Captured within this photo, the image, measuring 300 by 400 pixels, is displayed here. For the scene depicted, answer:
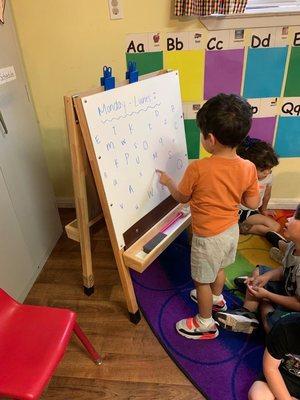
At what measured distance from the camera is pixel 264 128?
6.64 feet

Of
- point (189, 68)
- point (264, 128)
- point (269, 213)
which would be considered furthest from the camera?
point (269, 213)

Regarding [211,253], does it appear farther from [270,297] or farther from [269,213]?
[269,213]

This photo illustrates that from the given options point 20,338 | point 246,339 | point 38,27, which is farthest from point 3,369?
point 38,27

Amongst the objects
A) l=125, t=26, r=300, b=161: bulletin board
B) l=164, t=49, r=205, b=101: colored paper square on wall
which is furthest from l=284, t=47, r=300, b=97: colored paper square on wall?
l=164, t=49, r=205, b=101: colored paper square on wall

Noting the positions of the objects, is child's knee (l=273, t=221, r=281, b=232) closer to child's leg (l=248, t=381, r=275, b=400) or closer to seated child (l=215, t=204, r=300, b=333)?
seated child (l=215, t=204, r=300, b=333)

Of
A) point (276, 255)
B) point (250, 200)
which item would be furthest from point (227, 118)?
point (276, 255)

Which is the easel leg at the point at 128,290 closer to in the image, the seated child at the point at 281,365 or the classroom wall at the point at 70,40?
the seated child at the point at 281,365

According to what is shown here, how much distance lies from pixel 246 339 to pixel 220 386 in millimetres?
258

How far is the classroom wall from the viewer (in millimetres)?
1726

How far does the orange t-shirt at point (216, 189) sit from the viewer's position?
1125 mm

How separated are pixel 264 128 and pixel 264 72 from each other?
36 cm

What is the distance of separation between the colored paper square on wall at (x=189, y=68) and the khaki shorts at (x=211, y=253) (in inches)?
41.1

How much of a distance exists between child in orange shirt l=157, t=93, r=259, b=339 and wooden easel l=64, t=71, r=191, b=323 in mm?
218

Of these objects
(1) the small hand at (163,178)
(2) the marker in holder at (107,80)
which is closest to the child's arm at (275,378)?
(1) the small hand at (163,178)
